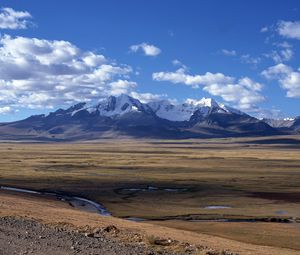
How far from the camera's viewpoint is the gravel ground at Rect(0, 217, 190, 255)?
2198 cm

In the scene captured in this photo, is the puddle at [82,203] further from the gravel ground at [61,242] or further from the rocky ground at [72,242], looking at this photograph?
the gravel ground at [61,242]

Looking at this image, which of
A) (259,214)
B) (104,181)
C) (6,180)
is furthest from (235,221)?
(6,180)

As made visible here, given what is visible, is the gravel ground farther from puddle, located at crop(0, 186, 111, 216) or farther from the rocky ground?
puddle, located at crop(0, 186, 111, 216)

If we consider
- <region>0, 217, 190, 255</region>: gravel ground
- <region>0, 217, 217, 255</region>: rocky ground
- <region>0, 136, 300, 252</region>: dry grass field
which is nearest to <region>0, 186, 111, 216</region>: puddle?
<region>0, 136, 300, 252</region>: dry grass field

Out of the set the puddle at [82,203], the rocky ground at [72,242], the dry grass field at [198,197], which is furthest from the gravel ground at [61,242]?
the puddle at [82,203]

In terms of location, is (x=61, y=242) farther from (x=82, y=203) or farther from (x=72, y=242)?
(x=82, y=203)

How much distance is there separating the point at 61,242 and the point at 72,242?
55 cm

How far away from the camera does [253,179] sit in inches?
3937

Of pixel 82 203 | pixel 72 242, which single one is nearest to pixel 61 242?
pixel 72 242

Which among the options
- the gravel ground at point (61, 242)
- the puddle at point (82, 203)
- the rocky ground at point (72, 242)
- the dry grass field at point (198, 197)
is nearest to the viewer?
the gravel ground at point (61, 242)

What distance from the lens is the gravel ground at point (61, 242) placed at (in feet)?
72.1

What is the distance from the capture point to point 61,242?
2430 centimetres

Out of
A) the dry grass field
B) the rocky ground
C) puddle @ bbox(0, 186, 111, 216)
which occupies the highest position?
the rocky ground

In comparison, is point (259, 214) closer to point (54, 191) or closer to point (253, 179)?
point (54, 191)
